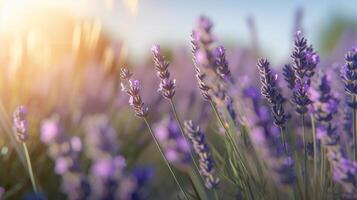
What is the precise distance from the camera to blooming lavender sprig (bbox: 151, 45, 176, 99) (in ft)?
4.03

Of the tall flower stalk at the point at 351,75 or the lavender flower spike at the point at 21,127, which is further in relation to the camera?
the lavender flower spike at the point at 21,127

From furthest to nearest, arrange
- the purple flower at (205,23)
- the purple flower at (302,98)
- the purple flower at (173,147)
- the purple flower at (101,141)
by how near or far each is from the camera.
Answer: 1. the purple flower at (173,147)
2. the purple flower at (302,98)
3. the purple flower at (205,23)
4. the purple flower at (101,141)

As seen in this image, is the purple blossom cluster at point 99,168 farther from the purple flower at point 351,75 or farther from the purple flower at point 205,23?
the purple flower at point 351,75

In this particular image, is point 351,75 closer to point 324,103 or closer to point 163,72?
point 324,103

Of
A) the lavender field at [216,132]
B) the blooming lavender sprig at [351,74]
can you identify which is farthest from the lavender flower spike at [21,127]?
the blooming lavender sprig at [351,74]

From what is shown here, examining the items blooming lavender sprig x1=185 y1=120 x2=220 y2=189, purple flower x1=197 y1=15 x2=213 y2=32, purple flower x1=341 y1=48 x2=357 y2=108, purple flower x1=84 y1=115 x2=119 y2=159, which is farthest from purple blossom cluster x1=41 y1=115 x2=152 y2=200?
purple flower x1=341 y1=48 x2=357 y2=108

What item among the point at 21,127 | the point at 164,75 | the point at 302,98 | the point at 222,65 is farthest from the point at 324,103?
the point at 21,127

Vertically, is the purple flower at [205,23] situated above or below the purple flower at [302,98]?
above

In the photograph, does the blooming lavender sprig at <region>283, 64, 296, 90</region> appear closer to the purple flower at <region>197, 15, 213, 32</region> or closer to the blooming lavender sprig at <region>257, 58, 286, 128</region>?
the blooming lavender sprig at <region>257, 58, 286, 128</region>

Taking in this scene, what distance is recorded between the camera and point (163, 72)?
4.05 ft

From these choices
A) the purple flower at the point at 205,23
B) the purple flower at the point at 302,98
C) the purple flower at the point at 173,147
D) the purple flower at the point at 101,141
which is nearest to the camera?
the purple flower at the point at 101,141

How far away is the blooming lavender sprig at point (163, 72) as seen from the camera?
1.23 meters

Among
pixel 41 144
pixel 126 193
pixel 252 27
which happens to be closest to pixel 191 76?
pixel 252 27

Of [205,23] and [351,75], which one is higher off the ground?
[205,23]
